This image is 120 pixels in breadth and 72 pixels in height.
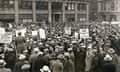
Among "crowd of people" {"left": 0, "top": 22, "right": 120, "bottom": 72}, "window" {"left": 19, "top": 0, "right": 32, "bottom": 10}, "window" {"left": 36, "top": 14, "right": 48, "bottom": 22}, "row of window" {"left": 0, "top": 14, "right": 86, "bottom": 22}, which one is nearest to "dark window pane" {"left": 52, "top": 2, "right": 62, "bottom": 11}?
"row of window" {"left": 0, "top": 14, "right": 86, "bottom": 22}

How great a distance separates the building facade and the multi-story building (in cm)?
1021

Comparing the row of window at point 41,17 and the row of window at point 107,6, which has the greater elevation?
the row of window at point 107,6

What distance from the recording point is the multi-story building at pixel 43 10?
217 feet

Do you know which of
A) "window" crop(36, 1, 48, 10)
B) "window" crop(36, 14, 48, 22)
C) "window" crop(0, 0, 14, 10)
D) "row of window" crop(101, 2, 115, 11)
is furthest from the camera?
"row of window" crop(101, 2, 115, 11)

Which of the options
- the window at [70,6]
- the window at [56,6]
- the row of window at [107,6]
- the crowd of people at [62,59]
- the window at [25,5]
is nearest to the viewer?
the crowd of people at [62,59]

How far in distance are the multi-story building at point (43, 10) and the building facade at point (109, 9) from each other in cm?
1021

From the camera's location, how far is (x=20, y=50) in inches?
588

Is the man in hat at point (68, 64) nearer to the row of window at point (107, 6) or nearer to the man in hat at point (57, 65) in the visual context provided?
the man in hat at point (57, 65)

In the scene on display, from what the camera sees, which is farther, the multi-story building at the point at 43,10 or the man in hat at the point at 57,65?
the multi-story building at the point at 43,10

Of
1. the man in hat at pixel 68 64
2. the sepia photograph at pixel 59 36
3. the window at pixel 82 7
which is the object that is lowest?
the man in hat at pixel 68 64

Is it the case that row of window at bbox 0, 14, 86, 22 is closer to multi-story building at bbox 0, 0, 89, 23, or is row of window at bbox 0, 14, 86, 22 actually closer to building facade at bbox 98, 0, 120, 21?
multi-story building at bbox 0, 0, 89, 23

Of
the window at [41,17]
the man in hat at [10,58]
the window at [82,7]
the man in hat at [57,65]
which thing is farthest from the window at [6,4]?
the man in hat at [57,65]

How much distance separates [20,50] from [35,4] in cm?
5459

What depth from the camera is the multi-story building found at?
66250 millimetres
